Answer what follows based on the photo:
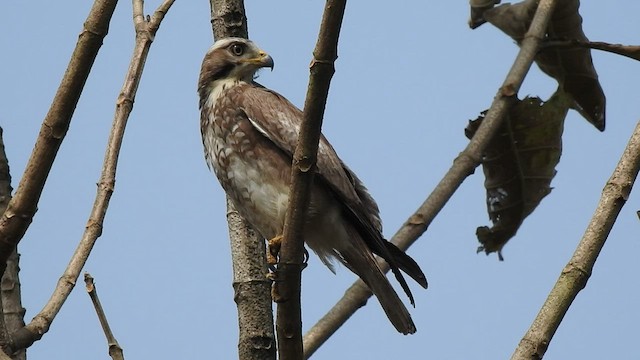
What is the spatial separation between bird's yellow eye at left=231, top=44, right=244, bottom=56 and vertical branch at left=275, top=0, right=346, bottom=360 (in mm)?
2279

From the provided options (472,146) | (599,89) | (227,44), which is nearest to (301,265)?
(472,146)

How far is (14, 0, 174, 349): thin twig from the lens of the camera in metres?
3.88

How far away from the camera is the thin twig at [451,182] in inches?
183

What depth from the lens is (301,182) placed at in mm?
3838

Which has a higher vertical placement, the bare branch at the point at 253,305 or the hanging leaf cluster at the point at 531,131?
the hanging leaf cluster at the point at 531,131

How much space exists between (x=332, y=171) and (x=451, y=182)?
0.95m

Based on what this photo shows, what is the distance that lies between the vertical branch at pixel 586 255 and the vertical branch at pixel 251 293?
1.48 m

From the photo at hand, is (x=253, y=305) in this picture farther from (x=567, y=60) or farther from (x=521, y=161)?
(x=567, y=60)

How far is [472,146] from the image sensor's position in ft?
16.3

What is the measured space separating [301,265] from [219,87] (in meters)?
2.57

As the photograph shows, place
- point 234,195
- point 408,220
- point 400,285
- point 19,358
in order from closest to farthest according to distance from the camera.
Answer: point 19,358 < point 408,220 < point 400,285 < point 234,195

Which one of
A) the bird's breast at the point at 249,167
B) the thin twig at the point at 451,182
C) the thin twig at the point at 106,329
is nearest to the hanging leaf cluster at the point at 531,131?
the thin twig at the point at 451,182

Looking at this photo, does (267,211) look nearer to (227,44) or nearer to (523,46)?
(227,44)

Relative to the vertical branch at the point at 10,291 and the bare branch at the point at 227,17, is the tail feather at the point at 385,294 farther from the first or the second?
the vertical branch at the point at 10,291
